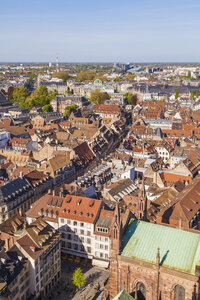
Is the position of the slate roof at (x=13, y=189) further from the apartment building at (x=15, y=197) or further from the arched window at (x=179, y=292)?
the arched window at (x=179, y=292)

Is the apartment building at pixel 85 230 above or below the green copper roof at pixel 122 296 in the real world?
below

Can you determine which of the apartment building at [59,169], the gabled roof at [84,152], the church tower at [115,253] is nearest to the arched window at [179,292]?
the church tower at [115,253]

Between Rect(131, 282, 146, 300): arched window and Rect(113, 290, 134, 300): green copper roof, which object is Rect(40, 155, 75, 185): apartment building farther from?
Rect(113, 290, 134, 300): green copper roof

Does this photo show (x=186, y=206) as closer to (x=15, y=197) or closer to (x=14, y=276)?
(x=14, y=276)

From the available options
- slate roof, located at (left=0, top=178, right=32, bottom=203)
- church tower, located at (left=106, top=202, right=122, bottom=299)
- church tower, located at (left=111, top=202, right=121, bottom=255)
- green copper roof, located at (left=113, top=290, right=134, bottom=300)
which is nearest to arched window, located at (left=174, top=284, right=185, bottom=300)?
green copper roof, located at (left=113, top=290, right=134, bottom=300)

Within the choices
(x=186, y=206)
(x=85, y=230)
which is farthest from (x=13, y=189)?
(x=186, y=206)
